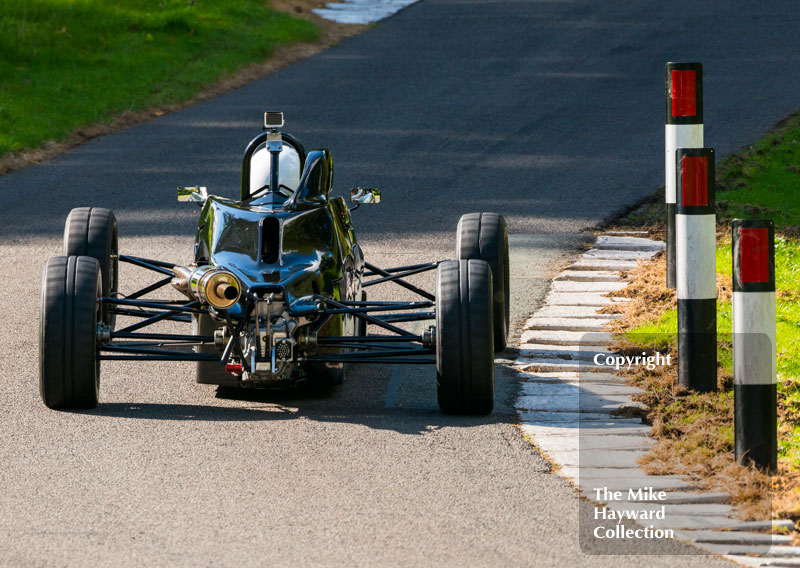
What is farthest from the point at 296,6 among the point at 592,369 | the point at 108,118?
the point at 592,369

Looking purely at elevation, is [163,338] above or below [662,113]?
below

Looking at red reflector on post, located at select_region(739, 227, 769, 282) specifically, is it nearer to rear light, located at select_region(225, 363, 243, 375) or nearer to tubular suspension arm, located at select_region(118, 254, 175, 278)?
rear light, located at select_region(225, 363, 243, 375)

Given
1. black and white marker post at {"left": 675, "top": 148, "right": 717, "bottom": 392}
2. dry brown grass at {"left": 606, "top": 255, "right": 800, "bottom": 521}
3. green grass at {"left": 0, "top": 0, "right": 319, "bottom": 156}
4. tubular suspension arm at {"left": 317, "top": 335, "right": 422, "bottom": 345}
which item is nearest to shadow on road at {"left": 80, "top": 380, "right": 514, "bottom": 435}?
tubular suspension arm at {"left": 317, "top": 335, "right": 422, "bottom": 345}

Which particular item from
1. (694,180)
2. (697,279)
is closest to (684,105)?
(694,180)

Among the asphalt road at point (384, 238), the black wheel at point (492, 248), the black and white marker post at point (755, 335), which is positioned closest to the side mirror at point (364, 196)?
the black wheel at point (492, 248)

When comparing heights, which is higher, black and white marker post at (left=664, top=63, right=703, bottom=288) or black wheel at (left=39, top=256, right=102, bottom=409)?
black and white marker post at (left=664, top=63, right=703, bottom=288)

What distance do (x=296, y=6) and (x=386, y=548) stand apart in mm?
19764

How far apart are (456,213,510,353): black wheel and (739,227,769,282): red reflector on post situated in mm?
2812

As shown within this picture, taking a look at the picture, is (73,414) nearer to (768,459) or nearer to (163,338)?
(163,338)

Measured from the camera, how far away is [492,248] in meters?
8.51

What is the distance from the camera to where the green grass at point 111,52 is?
55.6 ft

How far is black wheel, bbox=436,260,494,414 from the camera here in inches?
267

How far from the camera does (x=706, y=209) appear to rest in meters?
6.89

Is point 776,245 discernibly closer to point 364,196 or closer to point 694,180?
point 364,196
